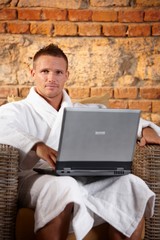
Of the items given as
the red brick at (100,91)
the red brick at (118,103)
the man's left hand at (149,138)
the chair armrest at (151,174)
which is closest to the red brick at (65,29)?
the red brick at (100,91)

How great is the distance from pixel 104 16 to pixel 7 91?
778 mm

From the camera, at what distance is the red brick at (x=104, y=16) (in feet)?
11.5

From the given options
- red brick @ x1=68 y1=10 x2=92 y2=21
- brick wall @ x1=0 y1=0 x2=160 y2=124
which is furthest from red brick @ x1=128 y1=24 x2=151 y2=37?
red brick @ x1=68 y1=10 x2=92 y2=21

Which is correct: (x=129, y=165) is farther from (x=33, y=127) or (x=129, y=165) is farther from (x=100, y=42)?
(x=100, y=42)

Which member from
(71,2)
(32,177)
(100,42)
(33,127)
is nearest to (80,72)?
(100,42)

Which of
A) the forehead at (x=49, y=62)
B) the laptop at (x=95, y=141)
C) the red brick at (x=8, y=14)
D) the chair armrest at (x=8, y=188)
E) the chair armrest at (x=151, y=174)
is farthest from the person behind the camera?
the red brick at (x=8, y=14)

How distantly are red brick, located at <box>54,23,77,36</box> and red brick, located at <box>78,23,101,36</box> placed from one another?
38 millimetres

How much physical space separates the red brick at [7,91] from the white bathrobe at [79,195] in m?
0.92

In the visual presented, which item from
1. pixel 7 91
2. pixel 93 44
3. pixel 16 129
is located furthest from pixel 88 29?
pixel 16 129

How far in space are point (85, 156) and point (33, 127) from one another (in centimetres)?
52

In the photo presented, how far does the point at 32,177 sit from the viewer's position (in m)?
2.44

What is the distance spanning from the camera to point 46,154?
230cm

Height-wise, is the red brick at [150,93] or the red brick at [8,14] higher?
the red brick at [8,14]

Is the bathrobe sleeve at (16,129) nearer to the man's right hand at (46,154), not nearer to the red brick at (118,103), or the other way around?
the man's right hand at (46,154)
